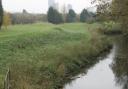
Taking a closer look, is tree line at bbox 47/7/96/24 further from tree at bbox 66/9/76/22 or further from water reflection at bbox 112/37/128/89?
water reflection at bbox 112/37/128/89

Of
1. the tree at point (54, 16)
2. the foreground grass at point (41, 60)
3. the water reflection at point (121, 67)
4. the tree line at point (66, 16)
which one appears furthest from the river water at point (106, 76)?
the tree at point (54, 16)

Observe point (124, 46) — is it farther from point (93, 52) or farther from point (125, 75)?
point (125, 75)

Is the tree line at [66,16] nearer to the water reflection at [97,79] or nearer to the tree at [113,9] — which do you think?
the water reflection at [97,79]

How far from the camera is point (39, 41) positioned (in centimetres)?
3781

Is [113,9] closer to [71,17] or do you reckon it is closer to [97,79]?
[97,79]

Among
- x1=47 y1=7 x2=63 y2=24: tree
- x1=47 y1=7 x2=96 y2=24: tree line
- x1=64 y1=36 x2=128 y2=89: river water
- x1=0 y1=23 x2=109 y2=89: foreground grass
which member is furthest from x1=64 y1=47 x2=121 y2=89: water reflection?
x1=47 y1=7 x2=63 y2=24: tree

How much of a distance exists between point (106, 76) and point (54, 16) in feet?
158

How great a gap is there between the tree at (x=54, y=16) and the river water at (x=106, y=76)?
39.7 meters

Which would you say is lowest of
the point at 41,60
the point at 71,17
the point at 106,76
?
the point at 106,76

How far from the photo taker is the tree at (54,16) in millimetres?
75625

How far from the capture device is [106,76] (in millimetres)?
29062

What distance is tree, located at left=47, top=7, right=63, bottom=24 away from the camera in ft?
248

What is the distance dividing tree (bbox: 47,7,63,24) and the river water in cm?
3966

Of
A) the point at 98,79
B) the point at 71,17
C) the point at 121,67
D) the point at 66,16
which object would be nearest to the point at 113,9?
the point at 98,79
